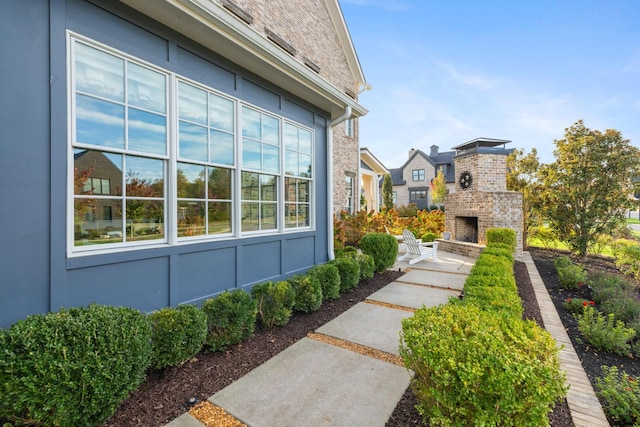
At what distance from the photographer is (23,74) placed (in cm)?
243

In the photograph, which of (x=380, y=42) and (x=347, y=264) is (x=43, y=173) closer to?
(x=347, y=264)

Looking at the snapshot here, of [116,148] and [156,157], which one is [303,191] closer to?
[156,157]

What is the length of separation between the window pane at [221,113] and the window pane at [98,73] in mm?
1152

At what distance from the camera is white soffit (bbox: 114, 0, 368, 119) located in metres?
3.16

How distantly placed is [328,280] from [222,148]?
9.19ft

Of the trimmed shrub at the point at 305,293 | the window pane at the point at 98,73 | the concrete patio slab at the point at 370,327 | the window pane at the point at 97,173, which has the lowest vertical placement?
the concrete patio slab at the point at 370,327

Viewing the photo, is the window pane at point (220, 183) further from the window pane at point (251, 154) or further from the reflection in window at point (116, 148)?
the reflection in window at point (116, 148)

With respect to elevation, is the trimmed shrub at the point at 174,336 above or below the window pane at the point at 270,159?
below

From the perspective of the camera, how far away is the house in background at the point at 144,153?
96.4 inches

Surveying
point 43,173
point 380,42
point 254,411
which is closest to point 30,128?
point 43,173

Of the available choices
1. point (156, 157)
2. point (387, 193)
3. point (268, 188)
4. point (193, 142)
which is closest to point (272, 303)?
point (268, 188)

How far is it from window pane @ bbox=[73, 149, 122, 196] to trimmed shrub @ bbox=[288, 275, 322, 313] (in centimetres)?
261

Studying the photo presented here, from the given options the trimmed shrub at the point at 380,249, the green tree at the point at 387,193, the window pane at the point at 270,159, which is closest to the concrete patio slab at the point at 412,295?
the trimmed shrub at the point at 380,249

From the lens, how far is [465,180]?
10.8 meters
